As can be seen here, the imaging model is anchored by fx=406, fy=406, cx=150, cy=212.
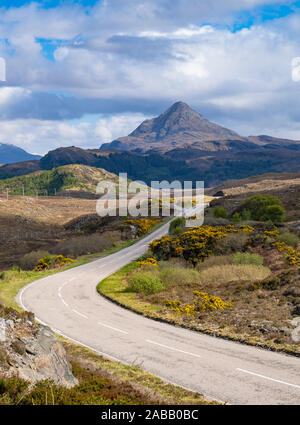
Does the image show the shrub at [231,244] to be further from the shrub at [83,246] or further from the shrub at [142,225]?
the shrub at [142,225]

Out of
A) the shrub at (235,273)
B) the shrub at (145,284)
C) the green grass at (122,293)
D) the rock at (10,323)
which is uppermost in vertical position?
the rock at (10,323)

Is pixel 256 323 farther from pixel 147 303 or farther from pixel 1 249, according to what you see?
pixel 1 249

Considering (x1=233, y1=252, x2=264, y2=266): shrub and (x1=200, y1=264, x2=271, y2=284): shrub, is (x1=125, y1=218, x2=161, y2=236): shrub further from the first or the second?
(x1=200, y1=264, x2=271, y2=284): shrub

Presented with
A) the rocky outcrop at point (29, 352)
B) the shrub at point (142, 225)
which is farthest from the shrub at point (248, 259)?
the shrub at point (142, 225)

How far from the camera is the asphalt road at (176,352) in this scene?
35.4 ft

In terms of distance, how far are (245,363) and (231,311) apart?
6.24 meters

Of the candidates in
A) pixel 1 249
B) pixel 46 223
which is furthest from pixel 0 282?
pixel 46 223

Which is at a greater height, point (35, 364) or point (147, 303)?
point (35, 364)

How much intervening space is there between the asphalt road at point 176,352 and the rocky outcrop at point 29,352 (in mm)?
3657

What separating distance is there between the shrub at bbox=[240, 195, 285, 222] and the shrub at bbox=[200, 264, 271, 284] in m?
24.6

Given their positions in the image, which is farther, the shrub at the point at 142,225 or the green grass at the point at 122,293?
the shrub at the point at 142,225

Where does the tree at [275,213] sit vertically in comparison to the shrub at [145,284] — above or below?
above

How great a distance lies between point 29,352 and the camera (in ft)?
30.2

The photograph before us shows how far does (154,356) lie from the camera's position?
13805 mm
